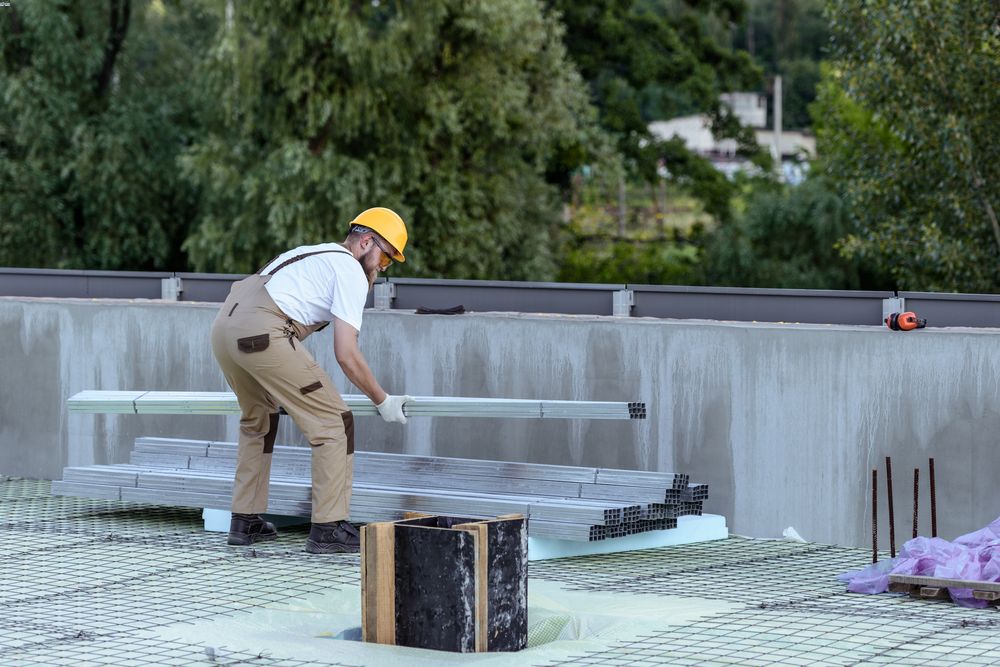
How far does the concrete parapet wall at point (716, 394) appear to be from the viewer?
6.91 meters

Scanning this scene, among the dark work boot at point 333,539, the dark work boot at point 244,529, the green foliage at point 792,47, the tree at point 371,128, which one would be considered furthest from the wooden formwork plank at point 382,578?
the green foliage at point 792,47

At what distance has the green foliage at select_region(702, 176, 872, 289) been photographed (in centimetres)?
3017

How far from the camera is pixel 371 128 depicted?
79.3 ft

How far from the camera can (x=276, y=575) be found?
6.41m

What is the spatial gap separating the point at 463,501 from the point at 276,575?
1.03 meters

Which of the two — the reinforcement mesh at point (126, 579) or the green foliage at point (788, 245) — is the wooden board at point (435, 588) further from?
the green foliage at point (788, 245)

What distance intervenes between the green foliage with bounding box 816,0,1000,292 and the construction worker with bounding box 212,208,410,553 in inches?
464

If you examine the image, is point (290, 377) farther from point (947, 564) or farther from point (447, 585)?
point (947, 564)

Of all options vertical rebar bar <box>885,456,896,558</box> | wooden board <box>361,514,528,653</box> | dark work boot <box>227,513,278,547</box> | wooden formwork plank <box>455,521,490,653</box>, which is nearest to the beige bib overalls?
dark work boot <box>227,513,278,547</box>

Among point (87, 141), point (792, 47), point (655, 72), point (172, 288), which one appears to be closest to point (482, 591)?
point (172, 288)

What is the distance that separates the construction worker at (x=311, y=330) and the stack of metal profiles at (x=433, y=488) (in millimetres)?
468

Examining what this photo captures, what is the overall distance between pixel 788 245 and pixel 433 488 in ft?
81.9

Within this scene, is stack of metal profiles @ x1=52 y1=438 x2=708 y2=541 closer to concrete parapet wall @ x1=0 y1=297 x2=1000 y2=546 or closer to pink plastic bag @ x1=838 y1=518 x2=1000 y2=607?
concrete parapet wall @ x1=0 y1=297 x2=1000 y2=546

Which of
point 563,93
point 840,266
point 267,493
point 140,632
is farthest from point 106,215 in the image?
point 140,632
